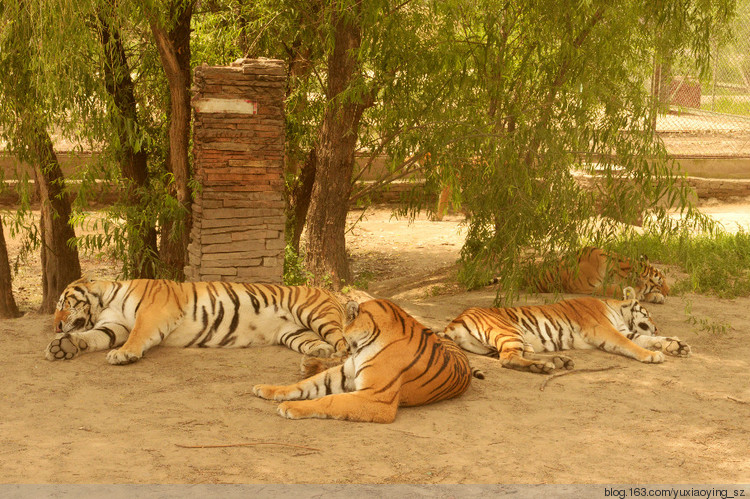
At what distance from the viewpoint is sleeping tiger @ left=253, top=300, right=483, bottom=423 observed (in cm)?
437

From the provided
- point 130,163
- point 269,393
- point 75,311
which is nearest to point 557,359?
point 269,393

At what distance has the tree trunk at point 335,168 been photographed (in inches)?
314

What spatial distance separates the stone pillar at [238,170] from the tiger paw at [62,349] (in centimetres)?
176

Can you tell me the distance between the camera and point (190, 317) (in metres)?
5.61

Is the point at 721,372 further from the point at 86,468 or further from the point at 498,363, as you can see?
the point at 86,468

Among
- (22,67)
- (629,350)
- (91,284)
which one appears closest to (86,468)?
(91,284)

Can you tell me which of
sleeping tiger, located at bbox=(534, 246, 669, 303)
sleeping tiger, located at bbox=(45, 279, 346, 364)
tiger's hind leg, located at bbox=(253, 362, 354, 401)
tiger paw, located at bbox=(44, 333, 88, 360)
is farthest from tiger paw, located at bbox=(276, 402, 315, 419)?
sleeping tiger, located at bbox=(534, 246, 669, 303)

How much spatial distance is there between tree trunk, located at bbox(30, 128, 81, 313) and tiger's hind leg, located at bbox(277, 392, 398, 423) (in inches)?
187

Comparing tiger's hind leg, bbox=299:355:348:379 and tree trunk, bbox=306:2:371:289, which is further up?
tree trunk, bbox=306:2:371:289

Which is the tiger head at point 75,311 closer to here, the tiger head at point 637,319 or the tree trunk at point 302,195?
the tiger head at point 637,319

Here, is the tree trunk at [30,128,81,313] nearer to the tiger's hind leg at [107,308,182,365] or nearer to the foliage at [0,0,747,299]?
the foliage at [0,0,747,299]

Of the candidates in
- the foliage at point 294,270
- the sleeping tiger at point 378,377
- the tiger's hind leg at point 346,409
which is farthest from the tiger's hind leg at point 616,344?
the foliage at point 294,270

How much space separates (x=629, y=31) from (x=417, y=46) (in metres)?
1.79

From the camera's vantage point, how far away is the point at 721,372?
564 centimetres
